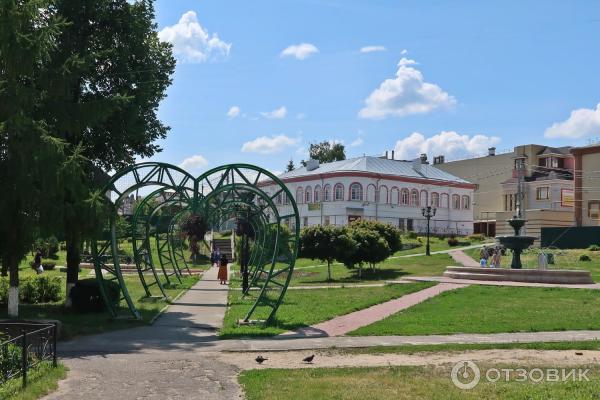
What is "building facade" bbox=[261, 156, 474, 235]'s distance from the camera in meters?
66.5

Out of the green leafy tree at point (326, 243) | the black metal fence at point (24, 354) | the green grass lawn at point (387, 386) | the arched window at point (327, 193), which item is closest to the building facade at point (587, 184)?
the arched window at point (327, 193)

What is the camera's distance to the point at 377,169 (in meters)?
68.7

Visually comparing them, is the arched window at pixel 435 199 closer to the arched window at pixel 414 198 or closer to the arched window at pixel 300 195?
the arched window at pixel 414 198

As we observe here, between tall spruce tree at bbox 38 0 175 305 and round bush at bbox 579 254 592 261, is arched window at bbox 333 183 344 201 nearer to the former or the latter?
round bush at bbox 579 254 592 261

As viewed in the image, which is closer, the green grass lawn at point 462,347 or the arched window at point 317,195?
the green grass lawn at point 462,347

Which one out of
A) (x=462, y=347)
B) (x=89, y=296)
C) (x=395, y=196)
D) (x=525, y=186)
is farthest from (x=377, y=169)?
(x=462, y=347)

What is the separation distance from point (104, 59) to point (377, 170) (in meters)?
50.4

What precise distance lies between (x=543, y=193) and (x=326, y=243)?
4199 centimetres

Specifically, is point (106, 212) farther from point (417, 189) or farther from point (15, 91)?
point (417, 189)

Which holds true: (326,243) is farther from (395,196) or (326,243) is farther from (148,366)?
(395,196)

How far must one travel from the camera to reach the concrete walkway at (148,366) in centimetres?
897

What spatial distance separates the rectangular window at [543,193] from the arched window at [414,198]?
12.6m

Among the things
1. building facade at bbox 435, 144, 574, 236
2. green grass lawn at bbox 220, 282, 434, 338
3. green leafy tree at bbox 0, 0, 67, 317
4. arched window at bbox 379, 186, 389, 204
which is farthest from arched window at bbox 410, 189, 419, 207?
green leafy tree at bbox 0, 0, 67, 317

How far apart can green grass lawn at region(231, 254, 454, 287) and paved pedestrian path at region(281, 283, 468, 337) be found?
7648 mm
